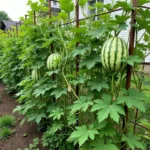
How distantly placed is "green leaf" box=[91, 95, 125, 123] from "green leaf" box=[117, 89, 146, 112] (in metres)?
0.06

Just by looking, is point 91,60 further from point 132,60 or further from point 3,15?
point 3,15

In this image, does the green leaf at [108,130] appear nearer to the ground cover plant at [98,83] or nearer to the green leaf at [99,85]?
the ground cover plant at [98,83]

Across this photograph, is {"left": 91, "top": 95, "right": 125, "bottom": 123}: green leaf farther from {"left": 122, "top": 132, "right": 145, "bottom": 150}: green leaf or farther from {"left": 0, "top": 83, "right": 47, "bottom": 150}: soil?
{"left": 0, "top": 83, "right": 47, "bottom": 150}: soil

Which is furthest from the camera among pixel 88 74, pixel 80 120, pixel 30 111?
pixel 30 111

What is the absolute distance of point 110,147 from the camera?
4.99 ft

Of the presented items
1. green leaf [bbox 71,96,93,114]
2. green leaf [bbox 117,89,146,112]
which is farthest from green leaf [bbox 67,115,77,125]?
green leaf [bbox 117,89,146,112]

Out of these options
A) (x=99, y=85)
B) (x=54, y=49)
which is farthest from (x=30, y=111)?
(x=99, y=85)

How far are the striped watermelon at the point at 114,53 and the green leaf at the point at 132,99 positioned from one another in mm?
229

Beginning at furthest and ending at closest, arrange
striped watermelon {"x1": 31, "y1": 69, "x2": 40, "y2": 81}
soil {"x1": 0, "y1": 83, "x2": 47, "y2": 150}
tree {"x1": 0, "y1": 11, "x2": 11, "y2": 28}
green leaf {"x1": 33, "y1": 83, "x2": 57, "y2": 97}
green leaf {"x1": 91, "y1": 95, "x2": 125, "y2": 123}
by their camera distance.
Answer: tree {"x1": 0, "y1": 11, "x2": 11, "y2": 28}
striped watermelon {"x1": 31, "y1": 69, "x2": 40, "y2": 81}
soil {"x1": 0, "y1": 83, "x2": 47, "y2": 150}
green leaf {"x1": 33, "y1": 83, "x2": 57, "y2": 97}
green leaf {"x1": 91, "y1": 95, "x2": 125, "y2": 123}

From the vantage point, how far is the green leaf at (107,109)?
1.35m

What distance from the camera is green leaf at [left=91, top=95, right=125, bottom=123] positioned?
135 cm

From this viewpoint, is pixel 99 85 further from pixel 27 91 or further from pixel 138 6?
pixel 27 91

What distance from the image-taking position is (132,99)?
1.42 metres

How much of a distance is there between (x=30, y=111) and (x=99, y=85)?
162 cm
